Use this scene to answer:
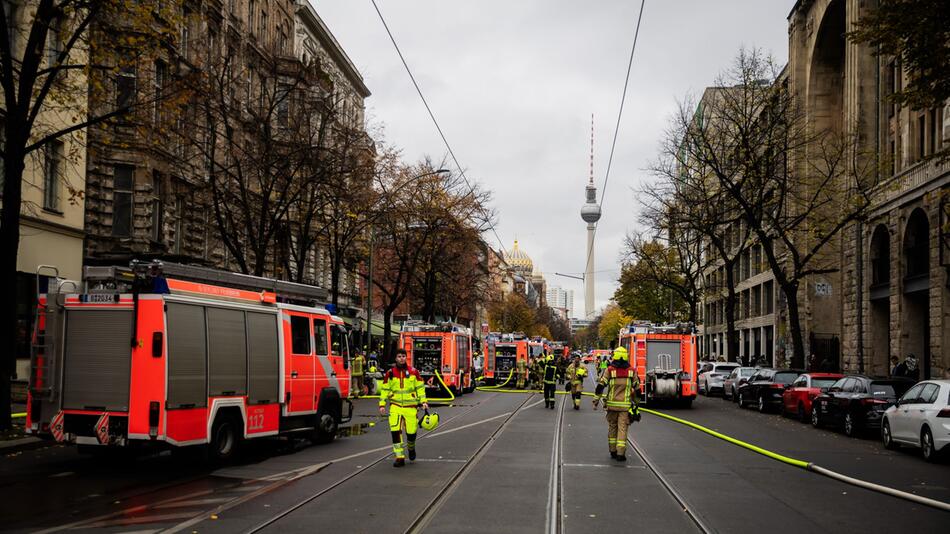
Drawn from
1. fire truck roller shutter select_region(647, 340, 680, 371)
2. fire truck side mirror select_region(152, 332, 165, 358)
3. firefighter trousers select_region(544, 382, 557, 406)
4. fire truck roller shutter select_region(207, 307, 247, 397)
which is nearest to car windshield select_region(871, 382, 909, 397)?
firefighter trousers select_region(544, 382, 557, 406)

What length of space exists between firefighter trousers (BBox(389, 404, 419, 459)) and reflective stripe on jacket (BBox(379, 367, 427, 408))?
0.10 m

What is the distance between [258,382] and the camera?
49.4 ft

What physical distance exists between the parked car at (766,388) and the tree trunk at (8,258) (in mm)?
22371

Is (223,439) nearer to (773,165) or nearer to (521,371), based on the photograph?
(773,165)

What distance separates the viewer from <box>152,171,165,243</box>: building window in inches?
1303

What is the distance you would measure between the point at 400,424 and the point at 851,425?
12237 millimetres

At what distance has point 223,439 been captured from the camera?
1420 cm

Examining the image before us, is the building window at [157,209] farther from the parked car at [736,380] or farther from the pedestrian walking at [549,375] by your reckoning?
the parked car at [736,380]

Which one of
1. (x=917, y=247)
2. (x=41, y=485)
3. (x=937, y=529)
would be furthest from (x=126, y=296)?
(x=917, y=247)

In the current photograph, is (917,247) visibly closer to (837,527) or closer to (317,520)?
(837,527)

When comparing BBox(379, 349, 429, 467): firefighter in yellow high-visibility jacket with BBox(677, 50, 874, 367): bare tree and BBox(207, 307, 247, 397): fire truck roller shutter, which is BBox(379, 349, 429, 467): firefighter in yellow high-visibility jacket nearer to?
BBox(207, 307, 247, 397): fire truck roller shutter

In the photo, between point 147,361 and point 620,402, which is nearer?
point 147,361

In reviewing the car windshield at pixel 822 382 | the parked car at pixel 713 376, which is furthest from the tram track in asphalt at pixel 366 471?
the parked car at pixel 713 376

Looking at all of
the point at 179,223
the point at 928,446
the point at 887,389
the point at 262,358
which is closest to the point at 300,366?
the point at 262,358
